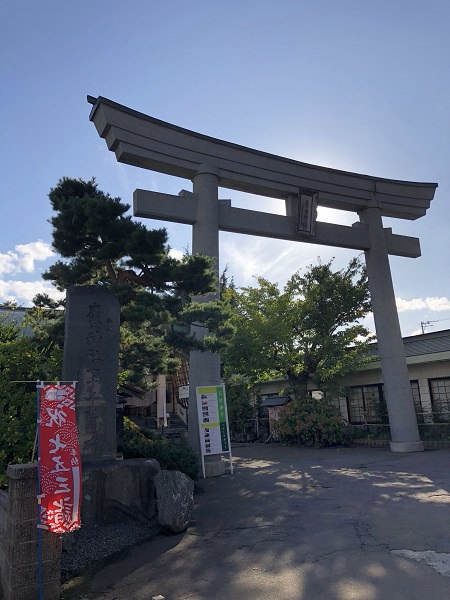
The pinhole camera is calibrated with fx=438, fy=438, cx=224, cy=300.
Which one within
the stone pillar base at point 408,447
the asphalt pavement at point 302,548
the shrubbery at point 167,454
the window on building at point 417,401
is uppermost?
the window on building at point 417,401

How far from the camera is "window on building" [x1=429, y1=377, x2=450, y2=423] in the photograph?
16.8m

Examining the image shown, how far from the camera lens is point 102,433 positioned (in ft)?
25.4

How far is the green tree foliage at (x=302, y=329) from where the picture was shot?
17922 millimetres

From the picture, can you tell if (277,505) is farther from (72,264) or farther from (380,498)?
(72,264)

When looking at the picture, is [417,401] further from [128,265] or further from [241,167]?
[128,265]

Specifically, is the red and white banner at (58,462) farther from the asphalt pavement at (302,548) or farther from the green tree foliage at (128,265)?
the green tree foliage at (128,265)

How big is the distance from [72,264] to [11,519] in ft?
16.6

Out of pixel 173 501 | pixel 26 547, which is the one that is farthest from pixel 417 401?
pixel 26 547

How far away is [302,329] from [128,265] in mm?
11255

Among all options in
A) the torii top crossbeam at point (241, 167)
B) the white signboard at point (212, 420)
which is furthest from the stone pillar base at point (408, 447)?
the torii top crossbeam at point (241, 167)

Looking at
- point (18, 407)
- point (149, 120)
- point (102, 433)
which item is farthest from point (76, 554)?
point (149, 120)

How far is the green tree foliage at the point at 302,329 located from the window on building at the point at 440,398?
9.94 ft

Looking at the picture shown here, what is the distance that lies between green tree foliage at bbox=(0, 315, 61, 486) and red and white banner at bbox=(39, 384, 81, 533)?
1.34m

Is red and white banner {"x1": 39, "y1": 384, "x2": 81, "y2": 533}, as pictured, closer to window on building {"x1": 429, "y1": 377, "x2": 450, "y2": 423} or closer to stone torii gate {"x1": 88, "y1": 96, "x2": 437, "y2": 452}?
stone torii gate {"x1": 88, "y1": 96, "x2": 437, "y2": 452}
